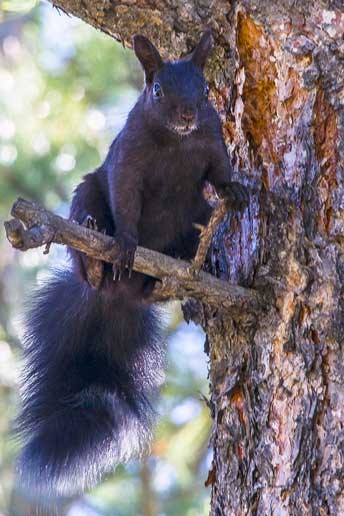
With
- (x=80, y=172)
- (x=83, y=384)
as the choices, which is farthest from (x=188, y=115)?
(x=80, y=172)

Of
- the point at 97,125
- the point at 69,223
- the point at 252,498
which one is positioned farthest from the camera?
the point at 97,125

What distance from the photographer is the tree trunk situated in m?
2.12

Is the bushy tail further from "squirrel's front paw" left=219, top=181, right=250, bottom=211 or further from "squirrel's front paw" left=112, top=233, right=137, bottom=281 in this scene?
"squirrel's front paw" left=219, top=181, right=250, bottom=211

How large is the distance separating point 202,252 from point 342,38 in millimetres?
680

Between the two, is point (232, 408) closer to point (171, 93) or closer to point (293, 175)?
point (293, 175)

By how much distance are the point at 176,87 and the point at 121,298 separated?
0.68m

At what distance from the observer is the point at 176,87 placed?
2396 millimetres

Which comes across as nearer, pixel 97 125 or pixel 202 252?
pixel 202 252

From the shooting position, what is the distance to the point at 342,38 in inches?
94.3

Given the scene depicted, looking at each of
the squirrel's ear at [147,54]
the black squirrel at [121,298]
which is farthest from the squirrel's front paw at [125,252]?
the squirrel's ear at [147,54]

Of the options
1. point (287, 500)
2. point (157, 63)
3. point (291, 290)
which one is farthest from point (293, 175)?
point (287, 500)

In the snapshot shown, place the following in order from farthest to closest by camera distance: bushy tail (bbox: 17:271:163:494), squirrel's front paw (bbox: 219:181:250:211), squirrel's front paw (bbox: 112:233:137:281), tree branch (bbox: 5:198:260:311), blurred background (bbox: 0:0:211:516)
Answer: blurred background (bbox: 0:0:211:516) < bushy tail (bbox: 17:271:163:494) < squirrel's front paw (bbox: 219:181:250:211) < squirrel's front paw (bbox: 112:233:137:281) < tree branch (bbox: 5:198:260:311)

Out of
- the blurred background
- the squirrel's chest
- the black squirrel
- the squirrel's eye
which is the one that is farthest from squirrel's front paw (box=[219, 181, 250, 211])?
the blurred background

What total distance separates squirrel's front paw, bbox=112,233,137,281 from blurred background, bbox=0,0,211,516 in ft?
6.53
